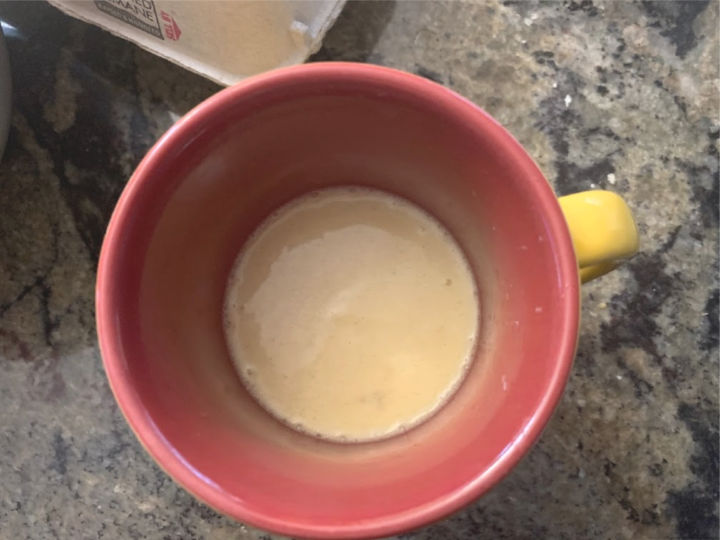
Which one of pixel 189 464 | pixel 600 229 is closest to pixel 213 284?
pixel 189 464

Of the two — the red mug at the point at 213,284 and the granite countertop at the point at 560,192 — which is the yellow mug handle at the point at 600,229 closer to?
the red mug at the point at 213,284

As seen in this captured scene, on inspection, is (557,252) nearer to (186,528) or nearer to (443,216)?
(443,216)

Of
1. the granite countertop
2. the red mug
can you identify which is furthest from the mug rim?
the granite countertop

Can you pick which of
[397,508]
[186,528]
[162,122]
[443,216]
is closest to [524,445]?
[397,508]

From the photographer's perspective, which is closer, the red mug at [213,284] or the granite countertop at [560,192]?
the red mug at [213,284]

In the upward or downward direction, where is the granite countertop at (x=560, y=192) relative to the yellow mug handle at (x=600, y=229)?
downward

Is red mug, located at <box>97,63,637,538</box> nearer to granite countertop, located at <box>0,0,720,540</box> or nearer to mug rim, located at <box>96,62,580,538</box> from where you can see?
mug rim, located at <box>96,62,580,538</box>

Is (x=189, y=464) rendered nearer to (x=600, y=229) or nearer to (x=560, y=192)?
(x=600, y=229)

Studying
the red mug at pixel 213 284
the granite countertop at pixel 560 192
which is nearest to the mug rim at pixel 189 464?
the red mug at pixel 213 284
